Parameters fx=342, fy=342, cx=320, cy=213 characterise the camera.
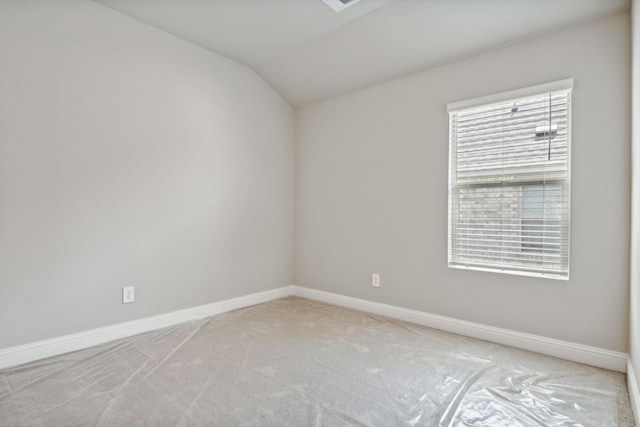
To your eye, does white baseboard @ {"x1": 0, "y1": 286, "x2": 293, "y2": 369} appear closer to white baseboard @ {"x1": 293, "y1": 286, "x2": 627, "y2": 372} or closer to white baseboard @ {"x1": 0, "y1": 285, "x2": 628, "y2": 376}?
white baseboard @ {"x1": 0, "y1": 285, "x2": 628, "y2": 376}

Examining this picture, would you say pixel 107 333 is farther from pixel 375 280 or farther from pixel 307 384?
pixel 375 280

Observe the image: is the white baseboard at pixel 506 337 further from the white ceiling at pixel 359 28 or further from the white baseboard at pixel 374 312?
the white ceiling at pixel 359 28

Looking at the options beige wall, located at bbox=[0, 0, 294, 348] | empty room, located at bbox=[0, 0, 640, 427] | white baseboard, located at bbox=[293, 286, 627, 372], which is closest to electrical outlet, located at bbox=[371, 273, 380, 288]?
empty room, located at bbox=[0, 0, 640, 427]

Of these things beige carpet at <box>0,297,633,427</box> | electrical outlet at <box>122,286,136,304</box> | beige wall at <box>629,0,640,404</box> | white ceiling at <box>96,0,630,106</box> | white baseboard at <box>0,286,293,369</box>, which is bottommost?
beige carpet at <box>0,297,633,427</box>

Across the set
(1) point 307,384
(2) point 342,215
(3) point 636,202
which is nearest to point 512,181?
(3) point 636,202

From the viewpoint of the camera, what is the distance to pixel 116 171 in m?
2.67

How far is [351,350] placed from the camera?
2496 mm

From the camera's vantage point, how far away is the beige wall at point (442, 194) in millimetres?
2211

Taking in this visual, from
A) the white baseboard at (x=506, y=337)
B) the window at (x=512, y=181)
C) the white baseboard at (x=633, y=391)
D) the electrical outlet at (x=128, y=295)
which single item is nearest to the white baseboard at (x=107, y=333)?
the electrical outlet at (x=128, y=295)

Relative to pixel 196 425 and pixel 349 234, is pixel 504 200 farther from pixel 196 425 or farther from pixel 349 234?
pixel 196 425

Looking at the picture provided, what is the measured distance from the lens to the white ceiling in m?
2.35

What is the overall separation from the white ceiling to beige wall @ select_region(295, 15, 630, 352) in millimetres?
148

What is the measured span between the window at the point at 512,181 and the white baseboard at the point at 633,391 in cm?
64

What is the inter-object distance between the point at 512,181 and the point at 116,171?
3062 mm
